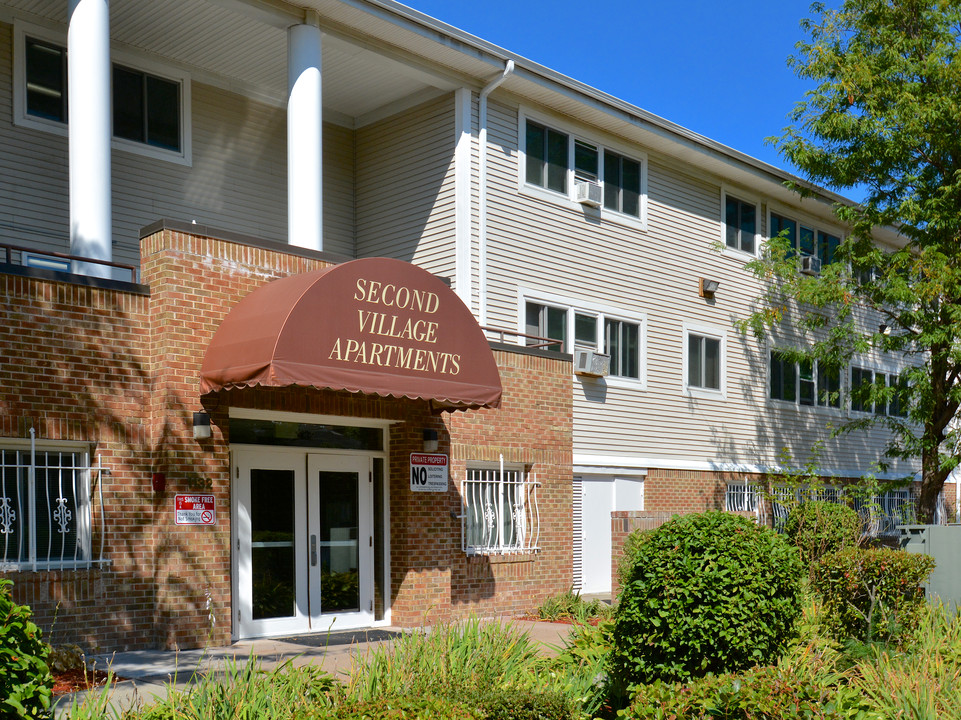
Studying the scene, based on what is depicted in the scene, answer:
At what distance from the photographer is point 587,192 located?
20281 mm

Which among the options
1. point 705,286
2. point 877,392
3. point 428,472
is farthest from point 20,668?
point 877,392

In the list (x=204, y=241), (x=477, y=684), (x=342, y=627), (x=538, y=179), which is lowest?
(x=342, y=627)

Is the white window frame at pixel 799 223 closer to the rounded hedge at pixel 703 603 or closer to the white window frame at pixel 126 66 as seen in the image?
the white window frame at pixel 126 66

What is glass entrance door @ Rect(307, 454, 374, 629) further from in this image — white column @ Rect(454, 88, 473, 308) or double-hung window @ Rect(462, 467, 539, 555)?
white column @ Rect(454, 88, 473, 308)

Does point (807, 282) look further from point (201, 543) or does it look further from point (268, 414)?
point (201, 543)

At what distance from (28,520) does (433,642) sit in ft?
16.9

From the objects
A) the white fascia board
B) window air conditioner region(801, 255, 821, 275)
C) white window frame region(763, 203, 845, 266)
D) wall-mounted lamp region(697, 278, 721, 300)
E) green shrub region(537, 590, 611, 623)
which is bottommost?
green shrub region(537, 590, 611, 623)

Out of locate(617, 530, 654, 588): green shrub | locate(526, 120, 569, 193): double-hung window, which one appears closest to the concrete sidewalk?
locate(617, 530, 654, 588): green shrub

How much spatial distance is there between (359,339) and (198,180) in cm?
729

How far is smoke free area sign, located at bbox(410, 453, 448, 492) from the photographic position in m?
14.6

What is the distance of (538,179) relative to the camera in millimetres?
19734

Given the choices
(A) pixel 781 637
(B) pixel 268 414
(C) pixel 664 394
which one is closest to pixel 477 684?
(A) pixel 781 637

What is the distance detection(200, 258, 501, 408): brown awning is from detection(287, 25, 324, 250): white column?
3.22m

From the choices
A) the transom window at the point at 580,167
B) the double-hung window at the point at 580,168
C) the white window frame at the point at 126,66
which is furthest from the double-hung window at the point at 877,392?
the white window frame at the point at 126,66
